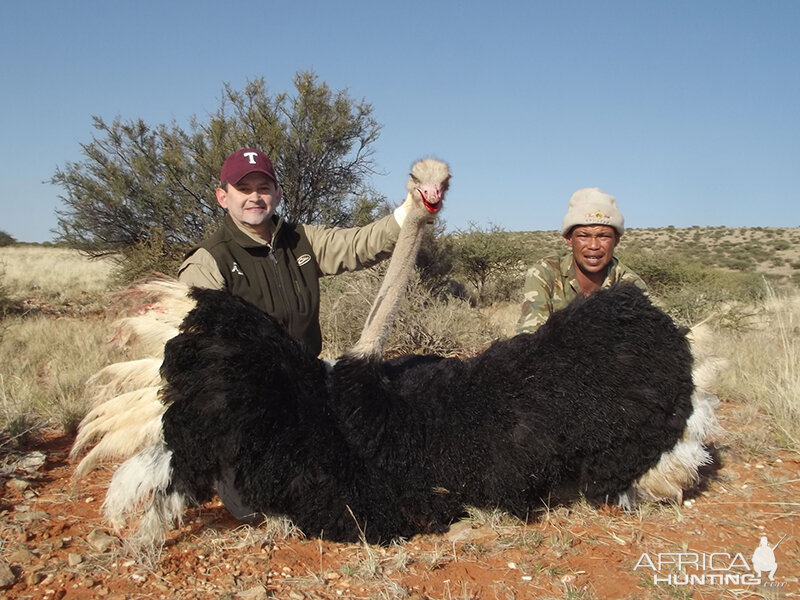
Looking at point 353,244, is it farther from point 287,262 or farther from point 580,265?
point 580,265

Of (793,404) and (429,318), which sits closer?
(793,404)

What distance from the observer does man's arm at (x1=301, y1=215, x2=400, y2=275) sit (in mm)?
3383

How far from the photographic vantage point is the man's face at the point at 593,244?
377 centimetres

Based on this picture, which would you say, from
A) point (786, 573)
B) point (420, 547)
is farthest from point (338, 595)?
point (786, 573)

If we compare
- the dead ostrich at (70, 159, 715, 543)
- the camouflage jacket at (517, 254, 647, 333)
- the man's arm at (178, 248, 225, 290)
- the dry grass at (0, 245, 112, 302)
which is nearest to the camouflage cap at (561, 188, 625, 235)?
the camouflage jacket at (517, 254, 647, 333)

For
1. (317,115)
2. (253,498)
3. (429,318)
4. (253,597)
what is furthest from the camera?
(317,115)

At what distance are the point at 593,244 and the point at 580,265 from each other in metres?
0.22

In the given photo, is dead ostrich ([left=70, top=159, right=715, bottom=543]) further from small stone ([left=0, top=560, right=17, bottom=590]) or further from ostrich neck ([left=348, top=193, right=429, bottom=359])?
small stone ([left=0, top=560, right=17, bottom=590])

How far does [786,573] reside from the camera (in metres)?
2.41

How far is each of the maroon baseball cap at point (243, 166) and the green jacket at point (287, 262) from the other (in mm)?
267

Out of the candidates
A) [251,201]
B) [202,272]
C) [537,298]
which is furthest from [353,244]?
[537,298]

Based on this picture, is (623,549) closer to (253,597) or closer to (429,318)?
(253,597)

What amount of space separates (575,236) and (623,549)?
192 cm

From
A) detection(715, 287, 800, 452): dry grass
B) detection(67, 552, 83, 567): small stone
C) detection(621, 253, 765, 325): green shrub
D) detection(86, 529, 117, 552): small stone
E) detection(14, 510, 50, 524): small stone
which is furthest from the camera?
detection(621, 253, 765, 325): green shrub
